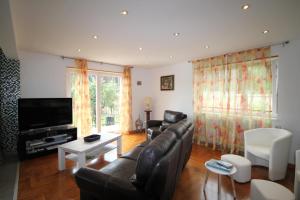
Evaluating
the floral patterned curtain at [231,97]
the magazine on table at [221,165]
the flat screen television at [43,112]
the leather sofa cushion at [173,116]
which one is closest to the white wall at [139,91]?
the leather sofa cushion at [173,116]

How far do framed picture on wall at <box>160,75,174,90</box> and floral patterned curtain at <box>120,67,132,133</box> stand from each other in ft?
3.58

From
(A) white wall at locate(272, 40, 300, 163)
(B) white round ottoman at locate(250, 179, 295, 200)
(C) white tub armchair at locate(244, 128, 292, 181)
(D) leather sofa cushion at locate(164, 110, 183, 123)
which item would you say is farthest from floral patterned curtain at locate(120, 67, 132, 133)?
(B) white round ottoman at locate(250, 179, 295, 200)

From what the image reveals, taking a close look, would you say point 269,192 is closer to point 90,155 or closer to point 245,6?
point 245,6

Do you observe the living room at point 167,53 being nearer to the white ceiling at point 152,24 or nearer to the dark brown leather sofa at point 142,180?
the white ceiling at point 152,24

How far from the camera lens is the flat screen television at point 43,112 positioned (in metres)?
3.31

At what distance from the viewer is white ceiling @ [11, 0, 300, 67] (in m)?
1.77

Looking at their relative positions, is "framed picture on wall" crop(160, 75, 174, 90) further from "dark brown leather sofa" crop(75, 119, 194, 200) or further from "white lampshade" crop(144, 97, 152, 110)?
"dark brown leather sofa" crop(75, 119, 194, 200)

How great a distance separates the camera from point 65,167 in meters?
2.95

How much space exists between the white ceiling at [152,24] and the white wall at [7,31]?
132 mm

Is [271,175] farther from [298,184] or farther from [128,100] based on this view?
[128,100]

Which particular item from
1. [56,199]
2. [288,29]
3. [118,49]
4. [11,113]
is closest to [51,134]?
[11,113]

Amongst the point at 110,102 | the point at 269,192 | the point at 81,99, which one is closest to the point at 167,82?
the point at 110,102

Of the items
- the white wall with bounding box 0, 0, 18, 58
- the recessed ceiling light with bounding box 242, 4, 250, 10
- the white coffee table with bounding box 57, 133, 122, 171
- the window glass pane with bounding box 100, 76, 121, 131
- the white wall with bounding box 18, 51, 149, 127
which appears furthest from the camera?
the window glass pane with bounding box 100, 76, 121, 131

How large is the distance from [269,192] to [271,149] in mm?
999
